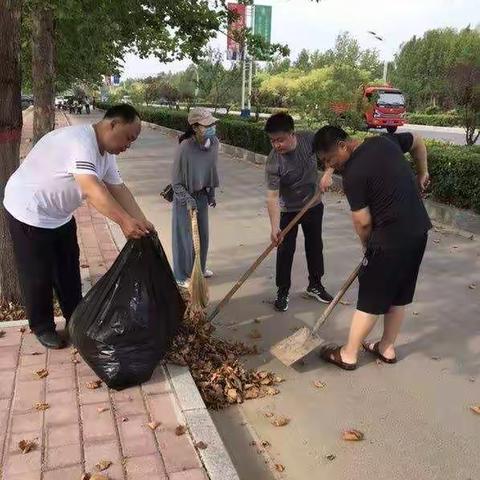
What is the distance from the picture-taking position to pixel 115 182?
338 cm

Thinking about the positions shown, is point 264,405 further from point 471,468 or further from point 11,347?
point 11,347

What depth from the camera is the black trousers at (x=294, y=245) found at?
4449 mm

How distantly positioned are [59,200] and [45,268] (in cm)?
49

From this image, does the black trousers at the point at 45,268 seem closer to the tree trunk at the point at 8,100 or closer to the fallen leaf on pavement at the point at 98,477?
the tree trunk at the point at 8,100

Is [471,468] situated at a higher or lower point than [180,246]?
lower

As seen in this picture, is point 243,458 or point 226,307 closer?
point 243,458

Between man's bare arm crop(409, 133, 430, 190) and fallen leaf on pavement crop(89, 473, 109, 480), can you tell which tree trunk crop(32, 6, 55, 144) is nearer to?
man's bare arm crop(409, 133, 430, 190)

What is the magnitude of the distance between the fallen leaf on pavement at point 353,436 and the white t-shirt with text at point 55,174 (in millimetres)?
1881

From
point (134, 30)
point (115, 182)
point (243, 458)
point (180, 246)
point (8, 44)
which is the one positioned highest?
point (134, 30)

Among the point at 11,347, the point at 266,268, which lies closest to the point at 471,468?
the point at 11,347

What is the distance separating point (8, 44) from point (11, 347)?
77.3 inches

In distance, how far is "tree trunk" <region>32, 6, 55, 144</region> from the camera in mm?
7324

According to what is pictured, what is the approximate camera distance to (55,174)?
3.01 meters

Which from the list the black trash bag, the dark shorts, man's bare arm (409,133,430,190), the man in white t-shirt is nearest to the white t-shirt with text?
the man in white t-shirt
